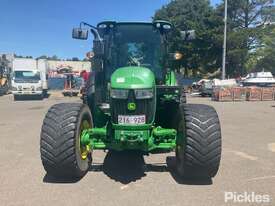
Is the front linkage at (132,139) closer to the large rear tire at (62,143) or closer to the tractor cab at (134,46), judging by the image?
A: the large rear tire at (62,143)

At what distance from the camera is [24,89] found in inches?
1398

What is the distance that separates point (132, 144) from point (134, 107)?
59 cm

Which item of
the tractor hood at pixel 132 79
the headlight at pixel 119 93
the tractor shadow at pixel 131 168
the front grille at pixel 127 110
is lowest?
the tractor shadow at pixel 131 168

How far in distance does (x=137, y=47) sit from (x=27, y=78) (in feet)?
93.5

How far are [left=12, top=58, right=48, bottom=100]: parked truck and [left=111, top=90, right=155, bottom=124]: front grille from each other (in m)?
29.2

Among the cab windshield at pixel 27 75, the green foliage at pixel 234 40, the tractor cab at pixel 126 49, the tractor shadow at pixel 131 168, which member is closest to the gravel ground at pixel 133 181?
the tractor shadow at pixel 131 168

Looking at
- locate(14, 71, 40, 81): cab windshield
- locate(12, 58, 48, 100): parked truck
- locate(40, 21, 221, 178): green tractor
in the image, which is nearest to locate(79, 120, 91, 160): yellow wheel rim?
locate(40, 21, 221, 178): green tractor

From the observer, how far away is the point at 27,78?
36.4 meters

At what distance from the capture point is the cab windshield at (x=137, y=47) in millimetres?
9234

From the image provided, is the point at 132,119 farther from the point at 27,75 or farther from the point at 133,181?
the point at 27,75

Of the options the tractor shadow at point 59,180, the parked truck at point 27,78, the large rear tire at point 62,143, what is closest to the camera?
the large rear tire at point 62,143

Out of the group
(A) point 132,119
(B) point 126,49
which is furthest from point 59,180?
(B) point 126,49

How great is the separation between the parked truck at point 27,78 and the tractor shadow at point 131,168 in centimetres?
2683

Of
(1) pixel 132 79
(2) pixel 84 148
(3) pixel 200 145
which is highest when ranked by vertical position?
(1) pixel 132 79
